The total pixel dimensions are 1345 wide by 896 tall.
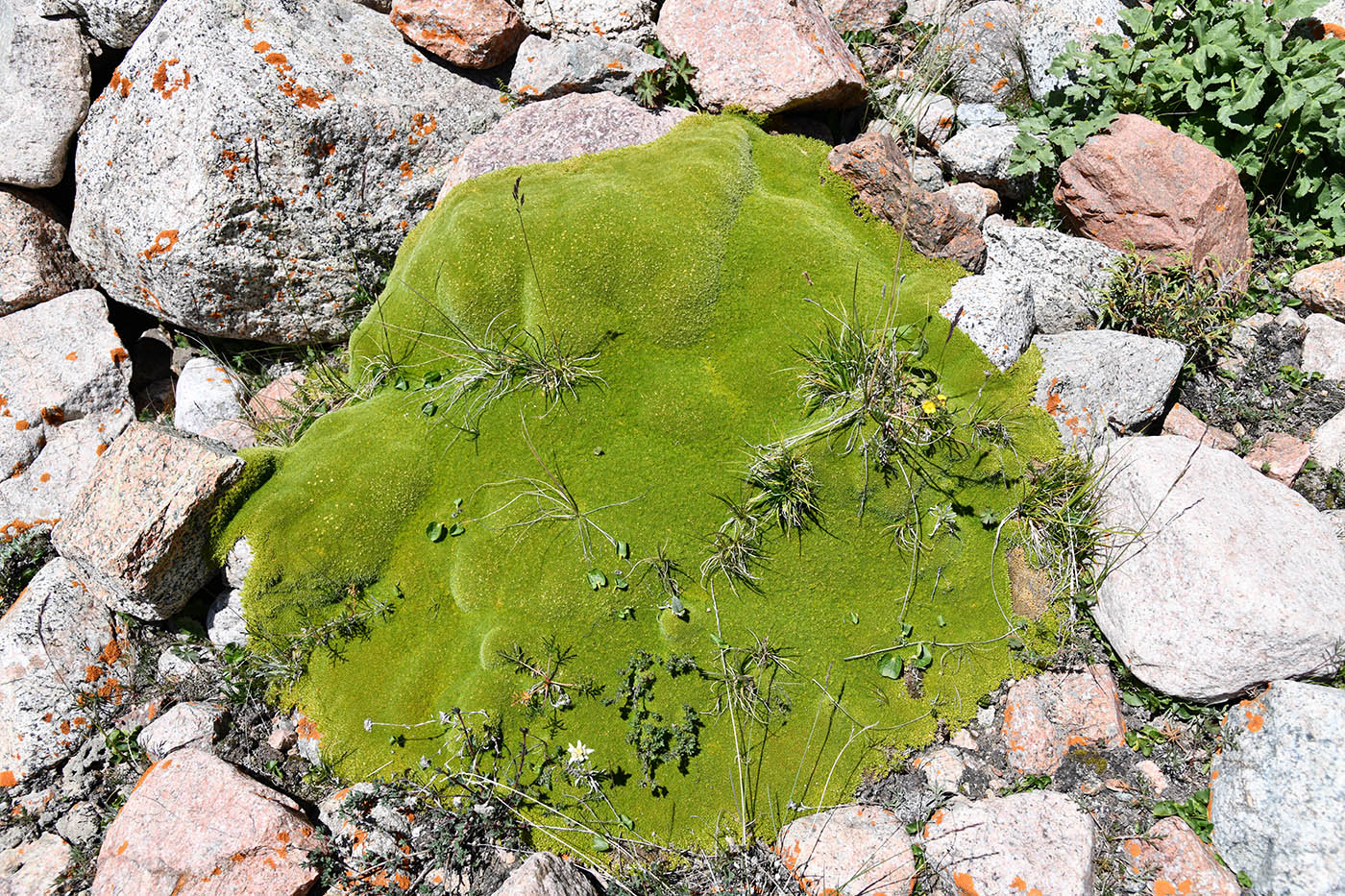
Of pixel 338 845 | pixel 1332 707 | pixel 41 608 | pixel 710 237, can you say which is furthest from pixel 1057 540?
pixel 41 608

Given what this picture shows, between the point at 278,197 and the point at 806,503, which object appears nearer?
the point at 806,503

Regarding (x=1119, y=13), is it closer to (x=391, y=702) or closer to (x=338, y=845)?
(x=391, y=702)

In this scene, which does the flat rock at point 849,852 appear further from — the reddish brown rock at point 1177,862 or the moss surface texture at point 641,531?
the reddish brown rock at point 1177,862

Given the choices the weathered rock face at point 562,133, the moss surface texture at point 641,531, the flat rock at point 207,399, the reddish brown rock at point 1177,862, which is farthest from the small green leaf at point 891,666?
the flat rock at point 207,399

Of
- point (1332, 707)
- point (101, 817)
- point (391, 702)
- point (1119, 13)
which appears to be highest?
point (1119, 13)

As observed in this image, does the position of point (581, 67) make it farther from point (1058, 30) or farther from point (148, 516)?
point (148, 516)
